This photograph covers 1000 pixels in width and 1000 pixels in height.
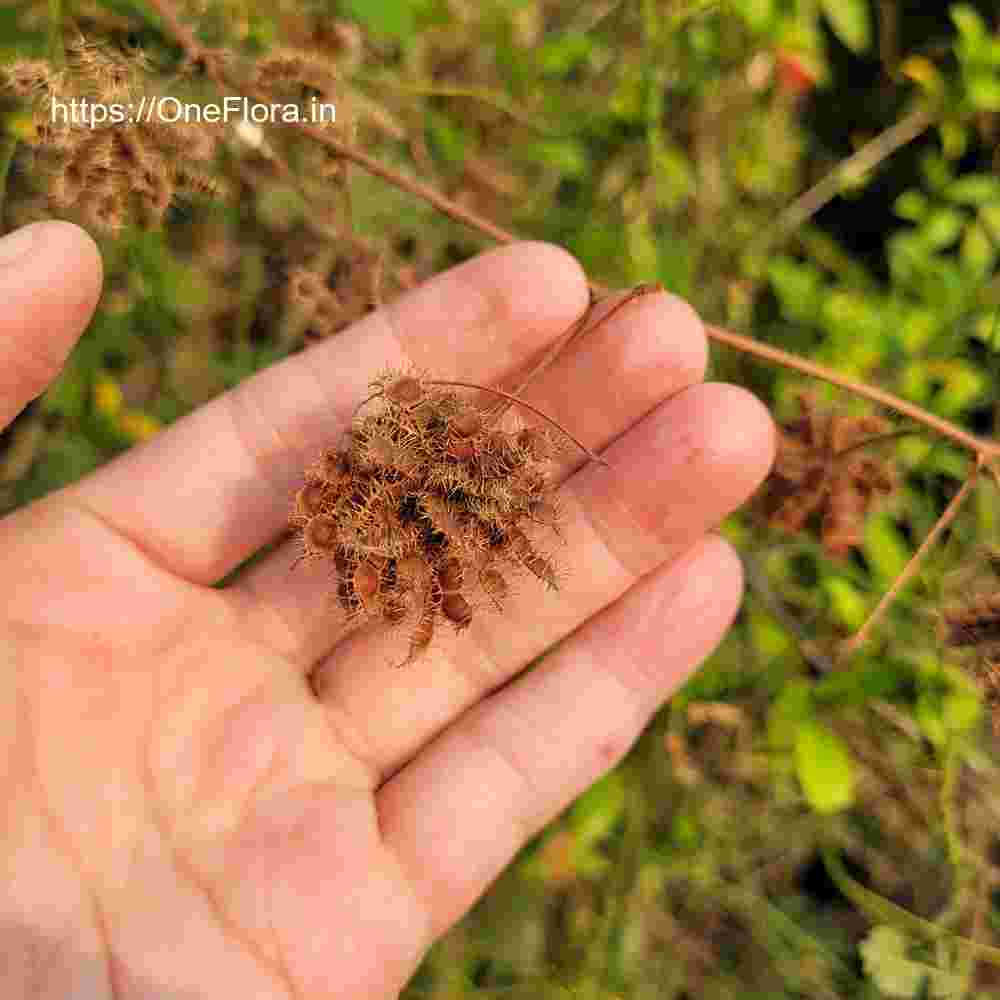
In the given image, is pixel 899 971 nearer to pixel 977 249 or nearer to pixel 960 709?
pixel 960 709

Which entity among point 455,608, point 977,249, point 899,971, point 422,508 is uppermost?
point 977,249

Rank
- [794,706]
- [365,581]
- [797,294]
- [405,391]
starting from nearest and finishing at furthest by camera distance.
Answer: [365,581] → [405,391] → [794,706] → [797,294]

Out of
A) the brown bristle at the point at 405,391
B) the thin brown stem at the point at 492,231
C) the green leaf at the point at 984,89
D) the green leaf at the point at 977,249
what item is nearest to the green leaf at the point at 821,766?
the thin brown stem at the point at 492,231

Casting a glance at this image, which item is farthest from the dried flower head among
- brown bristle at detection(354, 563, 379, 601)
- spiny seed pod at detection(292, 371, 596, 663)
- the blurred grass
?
brown bristle at detection(354, 563, 379, 601)

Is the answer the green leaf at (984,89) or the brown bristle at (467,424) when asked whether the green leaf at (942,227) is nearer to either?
the green leaf at (984,89)

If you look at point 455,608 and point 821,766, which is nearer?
point 455,608

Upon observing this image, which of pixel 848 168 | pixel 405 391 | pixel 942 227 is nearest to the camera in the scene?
pixel 405 391

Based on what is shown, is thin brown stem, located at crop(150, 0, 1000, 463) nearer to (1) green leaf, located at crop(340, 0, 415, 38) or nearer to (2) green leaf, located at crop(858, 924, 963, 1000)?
(1) green leaf, located at crop(340, 0, 415, 38)

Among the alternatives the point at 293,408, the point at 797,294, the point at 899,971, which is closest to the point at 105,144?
the point at 293,408

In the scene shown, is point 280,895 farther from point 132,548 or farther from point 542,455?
point 542,455
